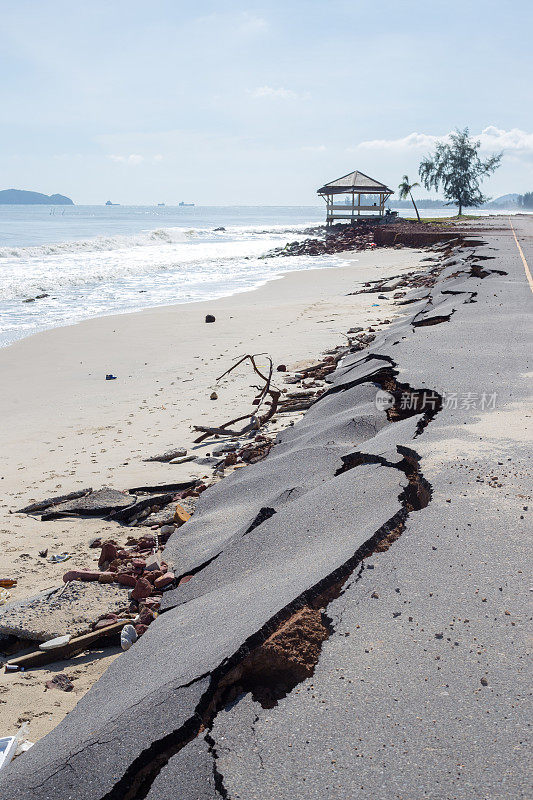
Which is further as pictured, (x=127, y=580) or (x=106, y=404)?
(x=106, y=404)

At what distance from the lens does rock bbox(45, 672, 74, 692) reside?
112 inches

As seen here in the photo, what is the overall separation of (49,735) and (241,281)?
22.6 m

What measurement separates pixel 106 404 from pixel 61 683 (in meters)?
5.55

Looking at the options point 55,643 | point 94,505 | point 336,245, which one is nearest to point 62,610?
point 55,643

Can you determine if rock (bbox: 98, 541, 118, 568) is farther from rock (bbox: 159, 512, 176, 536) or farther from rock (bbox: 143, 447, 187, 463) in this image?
rock (bbox: 143, 447, 187, 463)

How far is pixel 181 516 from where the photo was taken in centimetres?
451

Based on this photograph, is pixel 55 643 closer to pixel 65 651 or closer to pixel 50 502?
pixel 65 651

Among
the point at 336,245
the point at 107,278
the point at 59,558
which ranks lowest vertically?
the point at 59,558

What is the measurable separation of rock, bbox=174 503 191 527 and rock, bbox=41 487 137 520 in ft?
1.52

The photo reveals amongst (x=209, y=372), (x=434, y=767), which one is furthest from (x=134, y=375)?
(x=434, y=767)

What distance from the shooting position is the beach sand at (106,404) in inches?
156

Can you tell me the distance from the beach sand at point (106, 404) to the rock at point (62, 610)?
0.19 meters

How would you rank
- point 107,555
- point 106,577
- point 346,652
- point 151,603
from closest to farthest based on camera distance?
point 346,652 → point 151,603 → point 106,577 → point 107,555

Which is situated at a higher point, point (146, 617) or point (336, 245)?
point (336, 245)
